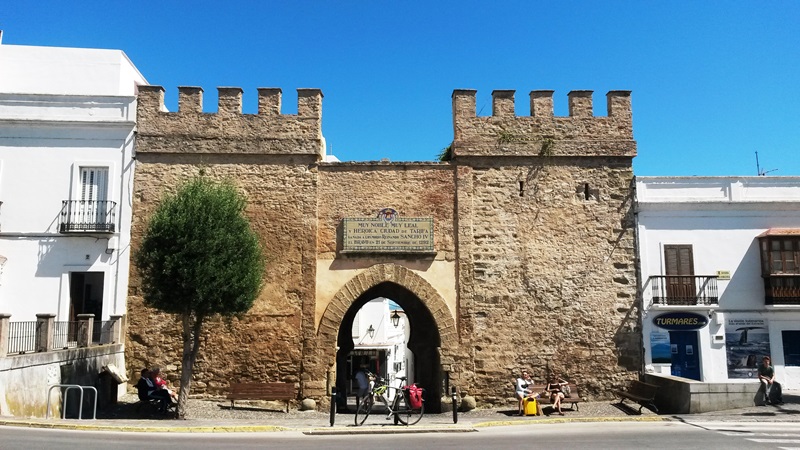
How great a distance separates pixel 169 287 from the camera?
44.4 feet

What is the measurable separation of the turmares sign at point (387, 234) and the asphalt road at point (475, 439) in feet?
18.7

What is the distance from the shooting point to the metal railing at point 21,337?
12.2 meters

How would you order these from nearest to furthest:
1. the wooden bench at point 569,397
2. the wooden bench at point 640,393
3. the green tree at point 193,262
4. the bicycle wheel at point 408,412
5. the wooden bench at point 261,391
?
the bicycle wheel at point 408,412 < the green tree at point 193,262 < the wooden bench at point 640,393 < the wooden bench at point 261,391 < the wooden bench at point 569,397

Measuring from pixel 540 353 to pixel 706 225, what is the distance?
6027mm

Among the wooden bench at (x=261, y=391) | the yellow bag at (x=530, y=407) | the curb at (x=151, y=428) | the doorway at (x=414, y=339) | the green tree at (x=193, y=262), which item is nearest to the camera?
the curb at (x=151, y=428)

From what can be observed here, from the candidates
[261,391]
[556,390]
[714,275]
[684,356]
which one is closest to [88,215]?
[261,391]

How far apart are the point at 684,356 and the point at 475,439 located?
8582 millimetres

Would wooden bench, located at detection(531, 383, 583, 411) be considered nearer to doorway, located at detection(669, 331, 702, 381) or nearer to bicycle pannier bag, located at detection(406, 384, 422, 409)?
doorway, located at detection(669, 331, 702, 381)

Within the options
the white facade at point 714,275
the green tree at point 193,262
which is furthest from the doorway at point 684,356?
the green tree at point 193,262

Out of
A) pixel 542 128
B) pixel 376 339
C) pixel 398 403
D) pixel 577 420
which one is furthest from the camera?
pixel 376 339

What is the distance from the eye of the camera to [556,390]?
49.8 ft

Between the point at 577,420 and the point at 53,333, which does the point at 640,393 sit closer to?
the point at 577,420

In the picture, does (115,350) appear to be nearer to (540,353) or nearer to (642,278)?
(540,353)

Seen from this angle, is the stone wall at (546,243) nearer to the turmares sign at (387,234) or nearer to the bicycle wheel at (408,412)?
the turmares sign at (387,234)
